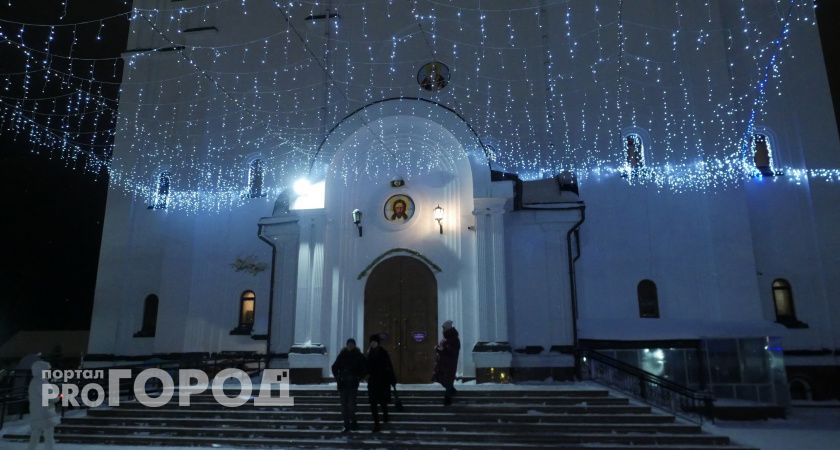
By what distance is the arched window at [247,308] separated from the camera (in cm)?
1631

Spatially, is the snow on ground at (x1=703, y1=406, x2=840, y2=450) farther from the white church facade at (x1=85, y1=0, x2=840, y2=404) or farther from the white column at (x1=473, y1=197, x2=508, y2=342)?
the white column at (x1=473, y1=197, x2=508, y2=342)

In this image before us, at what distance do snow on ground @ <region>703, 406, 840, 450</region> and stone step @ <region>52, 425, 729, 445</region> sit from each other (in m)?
1.10

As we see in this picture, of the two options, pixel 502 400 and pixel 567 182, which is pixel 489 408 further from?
pixel 567 182

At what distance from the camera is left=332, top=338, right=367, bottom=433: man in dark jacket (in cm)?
923

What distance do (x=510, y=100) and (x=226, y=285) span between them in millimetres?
10071

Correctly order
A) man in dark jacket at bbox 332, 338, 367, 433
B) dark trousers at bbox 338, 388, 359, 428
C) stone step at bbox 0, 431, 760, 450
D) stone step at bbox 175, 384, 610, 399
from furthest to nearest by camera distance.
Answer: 1. stone step at bbox 175, 384, 610, 399
2. dark trousers at bbox 338, 388, 359, 428
3. man in dark jacket at bbox 332, 338, 367, 433
4. stone step at bbox 0, 431, 760, 450

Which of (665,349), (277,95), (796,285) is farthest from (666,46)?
(277,95)

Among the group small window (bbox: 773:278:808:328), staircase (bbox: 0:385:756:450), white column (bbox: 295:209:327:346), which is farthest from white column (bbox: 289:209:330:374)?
small window (bbox: 773:278:808:328)

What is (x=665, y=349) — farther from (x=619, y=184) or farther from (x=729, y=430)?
(x=619, y=184)

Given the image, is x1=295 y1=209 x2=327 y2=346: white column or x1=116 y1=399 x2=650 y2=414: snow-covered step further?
x1=295 y1=209 x2=327 y2=346: white column

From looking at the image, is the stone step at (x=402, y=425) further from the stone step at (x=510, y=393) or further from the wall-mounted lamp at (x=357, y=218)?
the wall-mounted lamp at (x=357, y=218)

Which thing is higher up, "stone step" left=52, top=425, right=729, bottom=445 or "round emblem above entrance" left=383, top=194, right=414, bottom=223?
"round emblem above entrance" left=383, top=194, right=414, bottom=223

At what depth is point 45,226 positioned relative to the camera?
22.8m

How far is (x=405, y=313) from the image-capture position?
13742 mm
